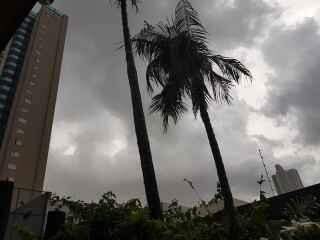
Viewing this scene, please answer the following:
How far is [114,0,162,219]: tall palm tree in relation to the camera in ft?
15.6

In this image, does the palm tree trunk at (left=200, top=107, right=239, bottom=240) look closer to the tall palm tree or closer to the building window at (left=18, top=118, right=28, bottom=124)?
the tall palm tree

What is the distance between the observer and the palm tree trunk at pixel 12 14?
1.79 meters

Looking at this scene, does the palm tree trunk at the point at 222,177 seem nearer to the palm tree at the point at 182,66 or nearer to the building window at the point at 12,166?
the palm tree at the point at 182,66

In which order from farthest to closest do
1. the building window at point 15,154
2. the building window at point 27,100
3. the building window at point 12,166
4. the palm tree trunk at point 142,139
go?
the building window at point 27,100
the building window at point 15,154
the building window at point 12,166
the palm tree trunk at point 142,139

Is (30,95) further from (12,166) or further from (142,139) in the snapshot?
(142,139)

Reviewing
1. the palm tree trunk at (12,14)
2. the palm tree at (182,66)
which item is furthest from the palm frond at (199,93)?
the palm tree trunk at (12,14)

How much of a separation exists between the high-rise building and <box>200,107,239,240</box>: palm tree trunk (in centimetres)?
4194

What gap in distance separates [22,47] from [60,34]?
10.6m

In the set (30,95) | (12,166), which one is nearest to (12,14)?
(12,166)

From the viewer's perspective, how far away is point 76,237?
13.4ft

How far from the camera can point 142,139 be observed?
557cm

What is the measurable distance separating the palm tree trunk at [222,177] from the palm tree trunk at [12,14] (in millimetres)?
3291

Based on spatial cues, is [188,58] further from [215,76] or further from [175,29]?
[175,29]

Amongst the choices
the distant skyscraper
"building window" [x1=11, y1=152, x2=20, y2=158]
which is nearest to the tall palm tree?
the distant skyscraper
